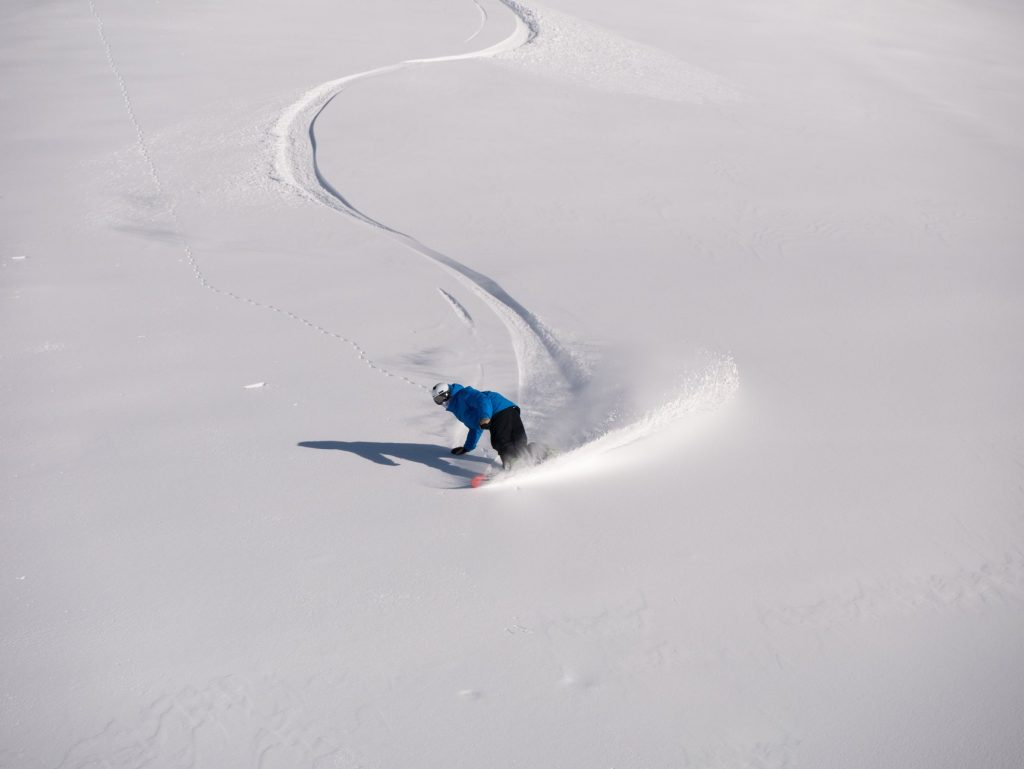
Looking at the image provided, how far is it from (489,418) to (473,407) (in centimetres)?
15

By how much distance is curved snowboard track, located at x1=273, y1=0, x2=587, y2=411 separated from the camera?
28.8 ft

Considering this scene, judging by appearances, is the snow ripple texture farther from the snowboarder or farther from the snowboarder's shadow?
the snowboarder

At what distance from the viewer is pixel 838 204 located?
12523 mm

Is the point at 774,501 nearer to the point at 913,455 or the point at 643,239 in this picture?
the point at 913,455

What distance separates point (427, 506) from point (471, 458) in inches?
33.4

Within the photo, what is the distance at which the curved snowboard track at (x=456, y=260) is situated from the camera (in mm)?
8766

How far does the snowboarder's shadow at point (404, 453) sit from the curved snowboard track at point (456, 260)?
1.26 metres

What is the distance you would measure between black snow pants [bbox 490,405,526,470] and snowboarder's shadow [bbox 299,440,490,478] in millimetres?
344

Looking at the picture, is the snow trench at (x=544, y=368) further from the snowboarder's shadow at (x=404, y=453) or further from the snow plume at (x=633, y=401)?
the snowboarder's shadow at (x=404, y=453)

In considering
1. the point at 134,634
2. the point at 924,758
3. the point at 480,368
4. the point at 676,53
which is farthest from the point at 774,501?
the point at 676,53

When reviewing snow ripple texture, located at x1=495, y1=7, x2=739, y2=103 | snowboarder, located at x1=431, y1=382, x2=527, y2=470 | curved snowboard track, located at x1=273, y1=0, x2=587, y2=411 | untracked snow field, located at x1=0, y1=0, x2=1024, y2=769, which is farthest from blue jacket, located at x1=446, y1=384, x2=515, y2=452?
snow ripple texture, located at x1=495, y1=7, x2=739, y2=103

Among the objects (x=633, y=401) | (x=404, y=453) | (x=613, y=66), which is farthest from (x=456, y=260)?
(x=613, y=66)

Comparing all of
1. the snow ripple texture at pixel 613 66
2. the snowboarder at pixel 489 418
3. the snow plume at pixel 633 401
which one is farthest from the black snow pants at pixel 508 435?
the snow ripple texture at pixel 613 66

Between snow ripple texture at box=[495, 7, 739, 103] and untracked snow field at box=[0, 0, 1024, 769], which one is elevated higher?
snow ripple texture at box=[495, 7, 739, 103]
